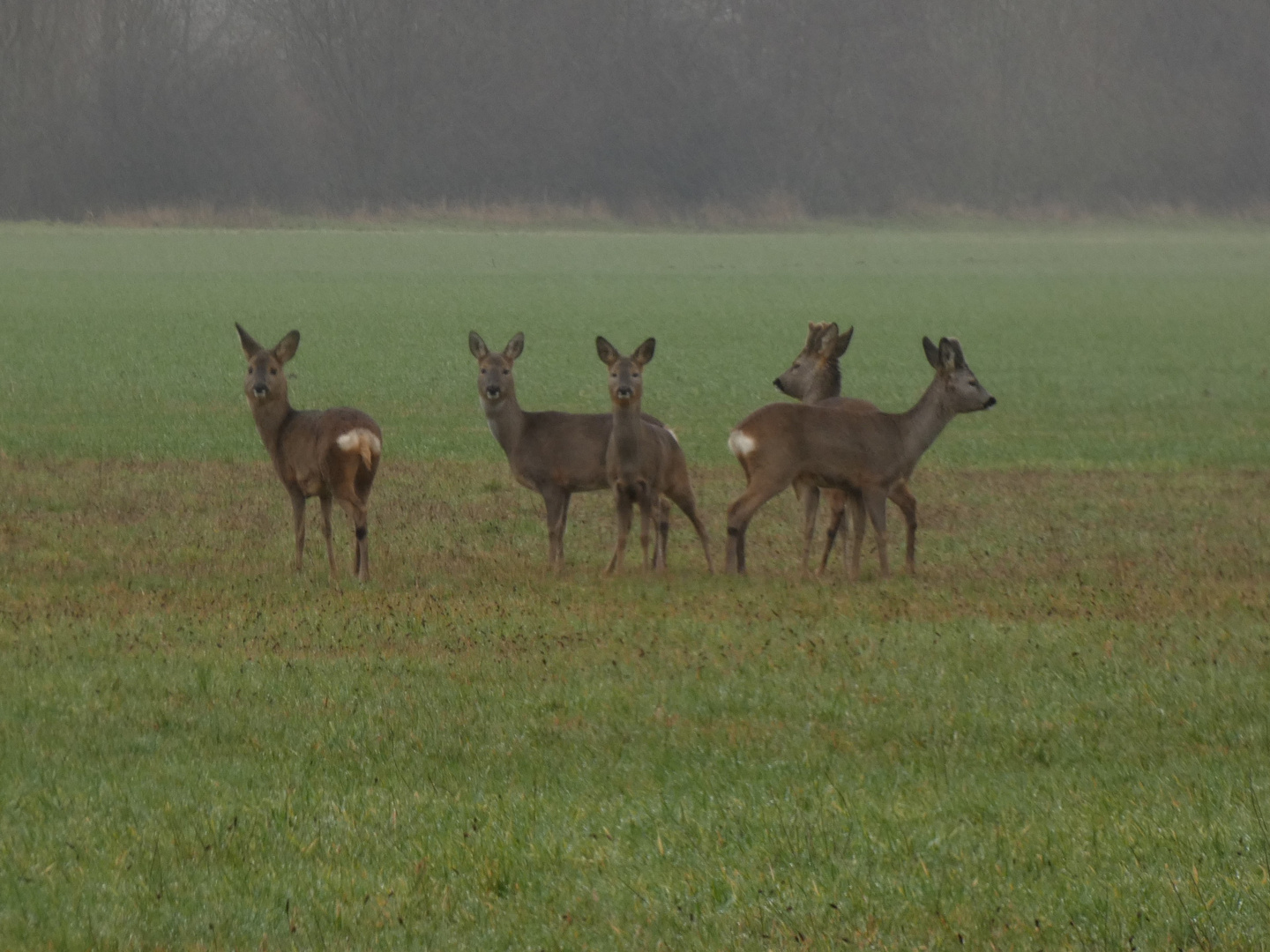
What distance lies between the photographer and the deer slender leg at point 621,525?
1238 cm

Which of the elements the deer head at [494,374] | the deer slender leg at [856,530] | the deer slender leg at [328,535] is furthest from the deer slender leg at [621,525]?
the deer slender leg at [328,535]

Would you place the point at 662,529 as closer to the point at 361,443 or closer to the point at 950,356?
the point at 361,443

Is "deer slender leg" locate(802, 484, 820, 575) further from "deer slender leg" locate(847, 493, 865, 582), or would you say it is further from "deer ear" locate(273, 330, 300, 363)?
"deer ear" locate(273, 330, 300, 363)

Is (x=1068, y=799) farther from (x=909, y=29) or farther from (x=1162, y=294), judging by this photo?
(x=909, y=29)

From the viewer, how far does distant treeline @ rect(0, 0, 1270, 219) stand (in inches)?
3755

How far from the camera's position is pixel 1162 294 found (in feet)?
158

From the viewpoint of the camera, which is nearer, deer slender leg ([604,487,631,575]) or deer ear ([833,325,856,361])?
deer slender leg ([604,487,631,575])

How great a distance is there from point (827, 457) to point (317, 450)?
2.93 metres

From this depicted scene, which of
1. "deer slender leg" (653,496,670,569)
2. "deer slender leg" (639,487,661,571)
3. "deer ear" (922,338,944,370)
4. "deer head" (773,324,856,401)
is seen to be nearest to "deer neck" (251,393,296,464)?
"deer slender leg" (639,487,661,571)

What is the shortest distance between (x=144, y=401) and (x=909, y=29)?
91046 mm

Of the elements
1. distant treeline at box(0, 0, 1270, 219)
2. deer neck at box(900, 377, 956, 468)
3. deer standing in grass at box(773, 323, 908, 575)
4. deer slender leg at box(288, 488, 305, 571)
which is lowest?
deer slender leg at box(288, 488, 305, 571)

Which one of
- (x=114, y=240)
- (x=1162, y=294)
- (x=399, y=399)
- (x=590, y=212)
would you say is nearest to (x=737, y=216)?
(x=590, y=212)

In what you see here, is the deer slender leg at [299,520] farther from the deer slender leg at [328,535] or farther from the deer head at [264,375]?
the deer head at [264,375]

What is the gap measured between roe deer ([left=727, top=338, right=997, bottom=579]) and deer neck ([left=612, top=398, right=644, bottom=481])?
57 cm
